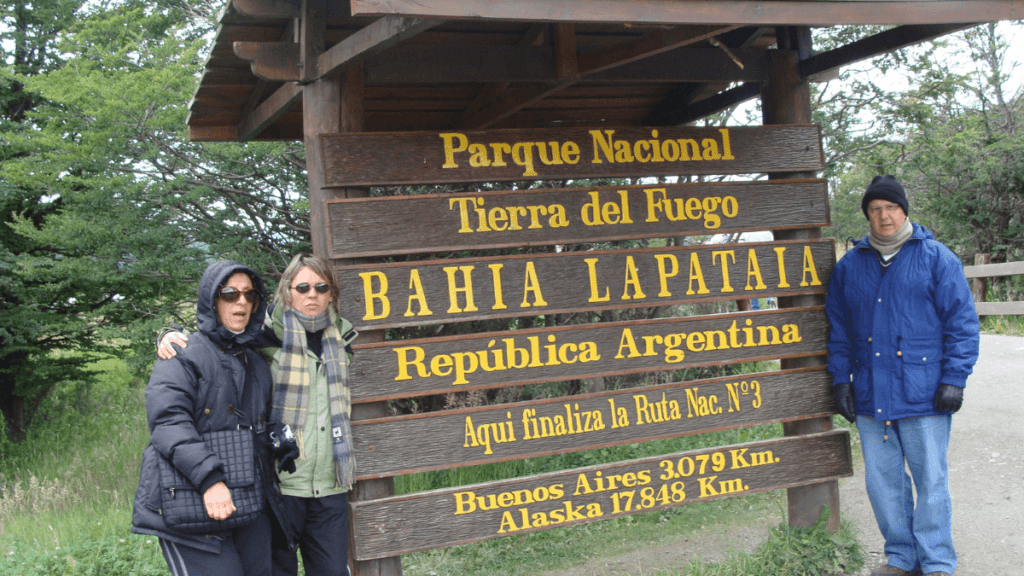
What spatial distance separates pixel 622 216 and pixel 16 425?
374 inches

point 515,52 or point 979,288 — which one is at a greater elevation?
point 515,52

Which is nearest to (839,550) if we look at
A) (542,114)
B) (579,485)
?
(579,485)

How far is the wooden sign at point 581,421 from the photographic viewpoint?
140 inches

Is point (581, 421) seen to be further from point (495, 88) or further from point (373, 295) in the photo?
point (495, 88)

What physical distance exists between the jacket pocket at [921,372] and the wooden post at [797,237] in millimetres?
609

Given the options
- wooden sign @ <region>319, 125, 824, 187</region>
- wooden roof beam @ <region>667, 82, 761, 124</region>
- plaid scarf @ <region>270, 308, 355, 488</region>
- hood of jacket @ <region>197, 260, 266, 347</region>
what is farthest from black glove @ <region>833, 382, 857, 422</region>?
hood of jacket @ <region>197, 260, 266, 347</region>

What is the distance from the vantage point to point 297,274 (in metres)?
3.13

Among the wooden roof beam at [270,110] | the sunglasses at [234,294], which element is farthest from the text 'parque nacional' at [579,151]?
the sunglasses at [234,294]

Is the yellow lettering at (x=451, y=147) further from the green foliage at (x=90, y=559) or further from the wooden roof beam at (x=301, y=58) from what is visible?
the green foliage at (x=90, y=559)

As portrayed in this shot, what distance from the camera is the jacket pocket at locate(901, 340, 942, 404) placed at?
374 cm

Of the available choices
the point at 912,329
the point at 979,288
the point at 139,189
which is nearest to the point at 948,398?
the point at 912,329

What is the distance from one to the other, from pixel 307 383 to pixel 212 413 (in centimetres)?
44

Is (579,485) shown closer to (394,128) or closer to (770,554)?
(770,554)

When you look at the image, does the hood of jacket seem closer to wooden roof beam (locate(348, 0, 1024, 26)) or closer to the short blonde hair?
the short blonde hair
